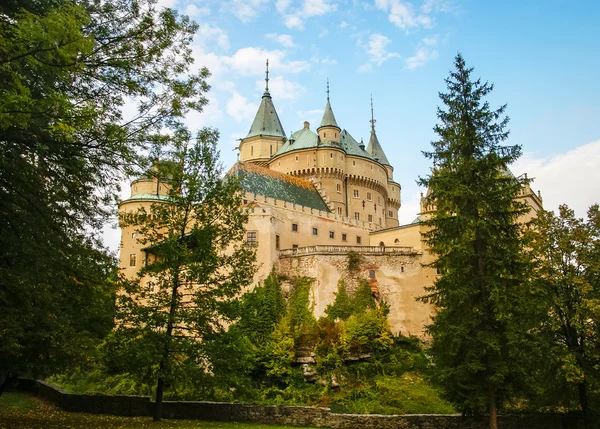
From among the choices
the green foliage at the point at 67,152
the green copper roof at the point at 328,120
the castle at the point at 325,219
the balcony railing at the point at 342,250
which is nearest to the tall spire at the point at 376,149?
the castle at the point at 325,219

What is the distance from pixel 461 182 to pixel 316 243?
87.1ft

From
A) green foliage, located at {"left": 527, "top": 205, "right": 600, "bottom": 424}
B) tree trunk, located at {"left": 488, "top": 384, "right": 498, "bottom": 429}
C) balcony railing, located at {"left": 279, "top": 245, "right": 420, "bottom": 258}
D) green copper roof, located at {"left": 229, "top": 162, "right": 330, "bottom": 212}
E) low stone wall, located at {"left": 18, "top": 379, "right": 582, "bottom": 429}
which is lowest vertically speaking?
low stone wall, located at {"left": 18, "top": 379, "right": 582, "bottom": 429}

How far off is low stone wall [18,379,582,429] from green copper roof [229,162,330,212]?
2504 centimetres

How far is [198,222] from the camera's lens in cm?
2041

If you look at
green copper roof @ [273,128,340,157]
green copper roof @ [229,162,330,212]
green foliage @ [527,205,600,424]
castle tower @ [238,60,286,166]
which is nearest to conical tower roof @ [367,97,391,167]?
castle tower @ [238,60,286,166]

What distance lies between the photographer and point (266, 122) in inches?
2662

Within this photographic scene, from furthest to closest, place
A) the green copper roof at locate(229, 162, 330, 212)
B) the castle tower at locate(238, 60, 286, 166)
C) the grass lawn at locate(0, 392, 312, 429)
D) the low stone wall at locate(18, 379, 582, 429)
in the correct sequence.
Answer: the castle tower at locate(238, 60, 286, 166) → the green copper roof at locate(229, 162, 330, 212) → the low stone wall at locate(18, 379, 582, 429) → the grass lawn at locate(0, 392, 312, 429)

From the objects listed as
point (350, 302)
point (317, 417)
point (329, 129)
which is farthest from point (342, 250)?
point (329, 129)

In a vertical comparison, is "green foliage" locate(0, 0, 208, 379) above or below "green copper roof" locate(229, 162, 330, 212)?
below

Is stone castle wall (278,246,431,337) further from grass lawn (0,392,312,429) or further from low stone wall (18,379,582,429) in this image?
grass lawn (0,392,312,429)

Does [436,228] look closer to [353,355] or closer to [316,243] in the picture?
[353,355]

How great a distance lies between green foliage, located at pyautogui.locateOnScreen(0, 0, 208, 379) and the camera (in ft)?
33.7

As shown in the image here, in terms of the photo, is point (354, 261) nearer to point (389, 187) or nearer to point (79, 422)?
point (79, 422)

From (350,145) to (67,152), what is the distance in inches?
2008
